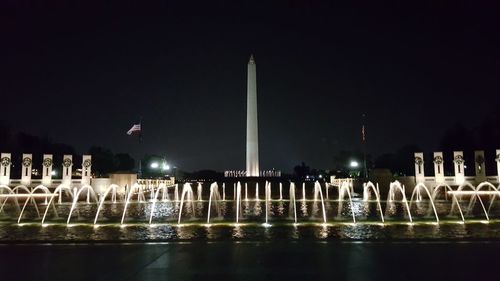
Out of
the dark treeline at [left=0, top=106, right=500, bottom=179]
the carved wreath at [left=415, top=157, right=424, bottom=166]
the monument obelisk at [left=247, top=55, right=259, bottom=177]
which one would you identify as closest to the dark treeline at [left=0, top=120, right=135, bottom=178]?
the dark treeline at [left=0, top=106, right=500, bottom=179]

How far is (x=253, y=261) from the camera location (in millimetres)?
10367

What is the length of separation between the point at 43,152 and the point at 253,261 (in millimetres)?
102739

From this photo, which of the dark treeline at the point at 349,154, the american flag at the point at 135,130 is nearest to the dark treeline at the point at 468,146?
the dark treeline at the point at 349,154

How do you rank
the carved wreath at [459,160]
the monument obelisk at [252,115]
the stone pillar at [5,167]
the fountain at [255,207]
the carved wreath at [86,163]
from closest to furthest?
1. the fountain at [255,207]
2. the stone pillar at [5,167]
3. the carved wreath at [86,163]
4. the carved wreath at [459,160]
5. the monument obelisk at [252,115]

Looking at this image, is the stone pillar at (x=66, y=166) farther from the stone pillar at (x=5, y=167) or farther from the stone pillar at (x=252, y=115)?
the stone pillar at (x=252, y=115)

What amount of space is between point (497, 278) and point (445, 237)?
612 cm

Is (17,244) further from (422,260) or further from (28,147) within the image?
(28,147)

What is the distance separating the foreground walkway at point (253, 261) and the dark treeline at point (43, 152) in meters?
77.2

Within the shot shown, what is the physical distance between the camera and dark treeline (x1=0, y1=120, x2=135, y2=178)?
83494 mm

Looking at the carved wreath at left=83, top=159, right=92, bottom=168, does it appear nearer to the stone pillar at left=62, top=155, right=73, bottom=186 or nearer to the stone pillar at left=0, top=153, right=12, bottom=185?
the stone pillar at left=62, top=155, right=73, bottom=186

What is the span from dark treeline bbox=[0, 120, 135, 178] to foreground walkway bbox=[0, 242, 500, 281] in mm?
77236

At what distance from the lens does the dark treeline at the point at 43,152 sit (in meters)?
83.5

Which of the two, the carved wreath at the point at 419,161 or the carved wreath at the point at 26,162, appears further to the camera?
the carved wreath at the point at 419,161

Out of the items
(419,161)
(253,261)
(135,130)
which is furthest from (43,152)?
(253,261)
